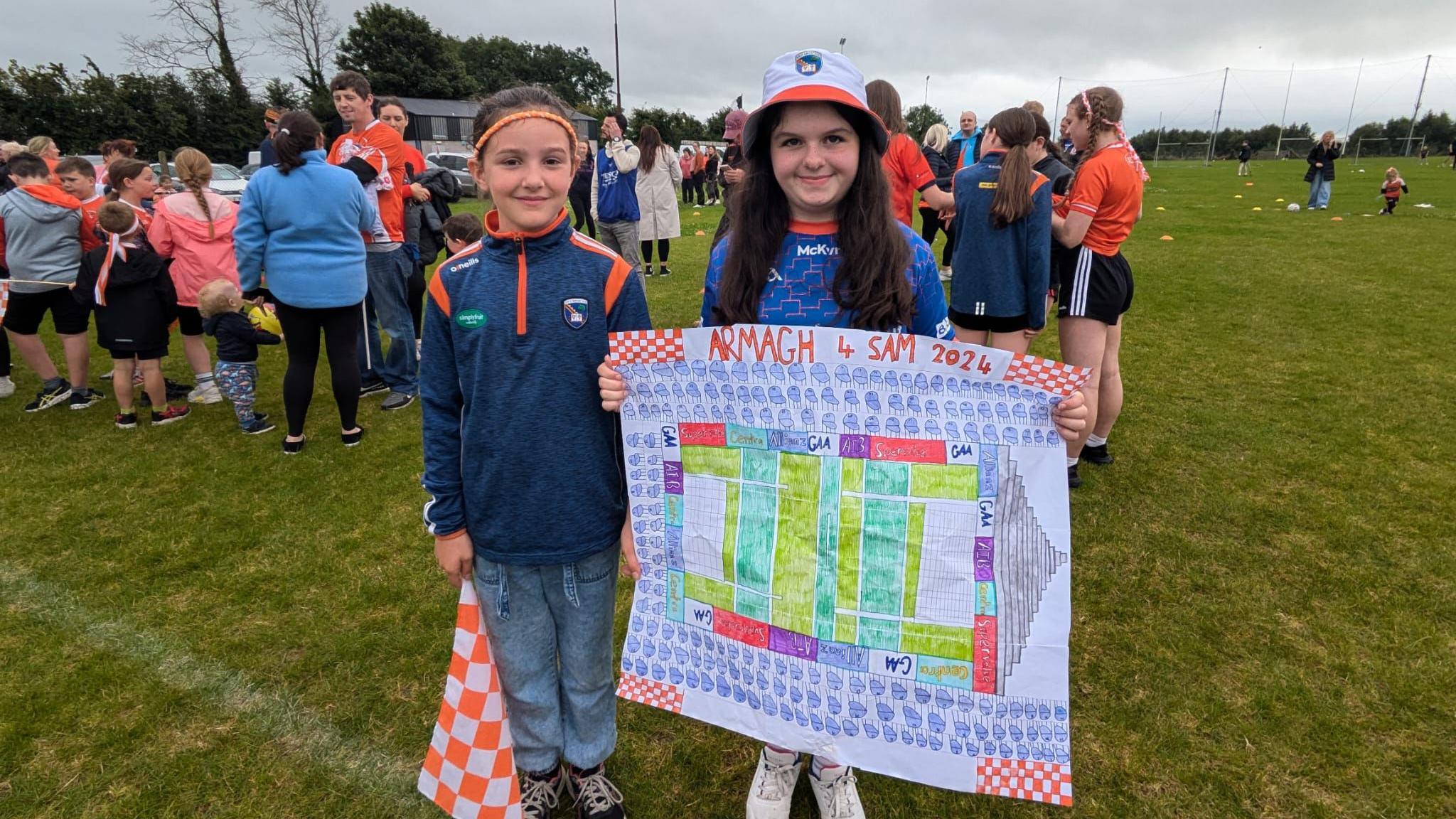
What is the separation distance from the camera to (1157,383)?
242 inches

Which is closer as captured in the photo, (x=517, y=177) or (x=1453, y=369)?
(x=517, y=177)

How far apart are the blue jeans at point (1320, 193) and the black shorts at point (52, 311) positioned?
2507 cm

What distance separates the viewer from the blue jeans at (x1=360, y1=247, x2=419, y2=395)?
5.71 metres

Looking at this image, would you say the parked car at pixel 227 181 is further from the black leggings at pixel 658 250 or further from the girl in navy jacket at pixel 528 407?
the girl in navy jacket at pixel 528 407

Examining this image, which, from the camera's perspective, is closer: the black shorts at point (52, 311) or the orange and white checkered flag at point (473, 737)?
the orange and white checkered flag at point (473, 737)

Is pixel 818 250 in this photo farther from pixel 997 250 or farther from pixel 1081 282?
pixel 1081 282

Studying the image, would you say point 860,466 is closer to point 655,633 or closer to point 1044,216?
point 655,633

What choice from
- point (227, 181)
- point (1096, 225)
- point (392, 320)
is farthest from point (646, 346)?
point (227, 181)

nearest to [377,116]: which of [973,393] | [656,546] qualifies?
[656,546]

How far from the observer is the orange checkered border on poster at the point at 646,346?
1.74m

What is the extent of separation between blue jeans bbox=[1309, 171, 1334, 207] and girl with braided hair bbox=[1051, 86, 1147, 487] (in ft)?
66.8

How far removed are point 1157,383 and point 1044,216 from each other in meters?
3.18

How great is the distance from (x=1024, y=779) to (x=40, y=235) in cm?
738

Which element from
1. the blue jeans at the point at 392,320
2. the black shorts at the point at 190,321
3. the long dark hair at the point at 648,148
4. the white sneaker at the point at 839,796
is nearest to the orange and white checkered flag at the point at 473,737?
the white sneaker at the point at 839,796
